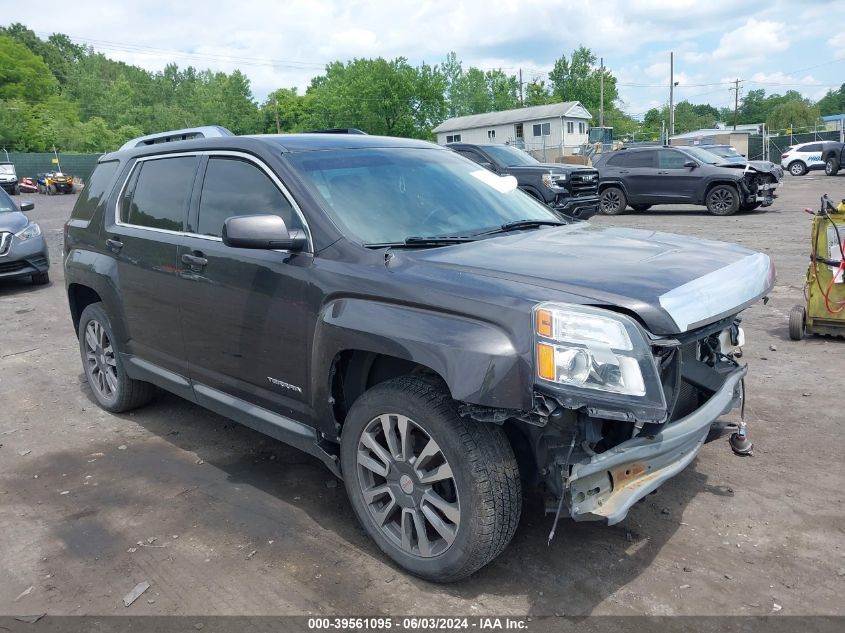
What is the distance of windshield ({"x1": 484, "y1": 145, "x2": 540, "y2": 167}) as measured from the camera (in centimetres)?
1505

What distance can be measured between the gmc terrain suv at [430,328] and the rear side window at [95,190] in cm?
65

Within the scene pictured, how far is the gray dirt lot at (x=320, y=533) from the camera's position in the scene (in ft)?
9.64

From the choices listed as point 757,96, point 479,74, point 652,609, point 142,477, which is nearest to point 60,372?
point 142,477

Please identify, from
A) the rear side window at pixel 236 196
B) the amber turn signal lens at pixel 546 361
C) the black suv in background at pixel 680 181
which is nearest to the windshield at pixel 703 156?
the black suv in background at pixel 680 181

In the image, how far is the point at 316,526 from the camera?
11.7 feet

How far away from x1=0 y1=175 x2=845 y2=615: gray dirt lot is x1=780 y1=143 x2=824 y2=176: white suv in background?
33184 mm

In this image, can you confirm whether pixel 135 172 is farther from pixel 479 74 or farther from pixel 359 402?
pixel 479 74

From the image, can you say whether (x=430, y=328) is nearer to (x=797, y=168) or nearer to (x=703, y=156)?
(x=703, y=156)

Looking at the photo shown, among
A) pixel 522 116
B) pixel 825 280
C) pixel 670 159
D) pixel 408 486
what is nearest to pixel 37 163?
pixel 522 116

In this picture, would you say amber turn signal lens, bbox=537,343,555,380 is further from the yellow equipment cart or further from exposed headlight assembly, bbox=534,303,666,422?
the yellow equipment cart

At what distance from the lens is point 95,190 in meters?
5.21

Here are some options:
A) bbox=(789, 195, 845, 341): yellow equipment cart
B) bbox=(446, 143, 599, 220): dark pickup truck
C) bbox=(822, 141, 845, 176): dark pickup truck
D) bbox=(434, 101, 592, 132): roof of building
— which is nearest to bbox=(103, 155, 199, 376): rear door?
Result: bbox=(789, 195, 845, 341): yellow equipment cart

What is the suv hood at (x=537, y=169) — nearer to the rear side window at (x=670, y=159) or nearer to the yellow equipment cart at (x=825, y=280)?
the rear side window at (x=670, y=159)

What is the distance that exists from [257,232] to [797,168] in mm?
36908
